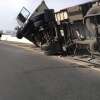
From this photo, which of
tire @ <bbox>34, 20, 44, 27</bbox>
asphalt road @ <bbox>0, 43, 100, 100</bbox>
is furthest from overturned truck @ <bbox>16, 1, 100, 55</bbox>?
asphalt road @ <bbox>0, 43, 100, 100</bbox>

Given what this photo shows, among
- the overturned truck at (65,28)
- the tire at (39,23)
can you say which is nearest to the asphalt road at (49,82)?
the overturned truck at (65,28)

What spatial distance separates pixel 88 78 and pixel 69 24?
1410 centimetres

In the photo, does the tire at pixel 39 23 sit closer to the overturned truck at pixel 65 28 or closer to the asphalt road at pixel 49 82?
the overturned truck at pixel 65 28

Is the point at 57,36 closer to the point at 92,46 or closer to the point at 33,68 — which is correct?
the point at 92,46

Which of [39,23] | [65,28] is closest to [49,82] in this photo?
[65,28]

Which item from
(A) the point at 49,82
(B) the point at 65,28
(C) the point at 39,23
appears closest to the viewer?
(A) the point at 49,82

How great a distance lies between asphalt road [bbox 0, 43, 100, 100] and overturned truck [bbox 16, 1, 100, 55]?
12.3 ft

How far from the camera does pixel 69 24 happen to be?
29.5m

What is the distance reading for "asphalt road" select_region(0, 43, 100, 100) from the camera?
1229 cm

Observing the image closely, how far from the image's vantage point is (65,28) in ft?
99.0

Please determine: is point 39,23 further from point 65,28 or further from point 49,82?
point 49,82

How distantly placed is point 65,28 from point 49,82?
50.4 ft

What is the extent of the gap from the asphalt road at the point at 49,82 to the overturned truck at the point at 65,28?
375 centimetres

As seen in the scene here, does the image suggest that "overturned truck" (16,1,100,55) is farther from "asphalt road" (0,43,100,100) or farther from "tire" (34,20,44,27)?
"asphalt road" (0,43,100,100)
